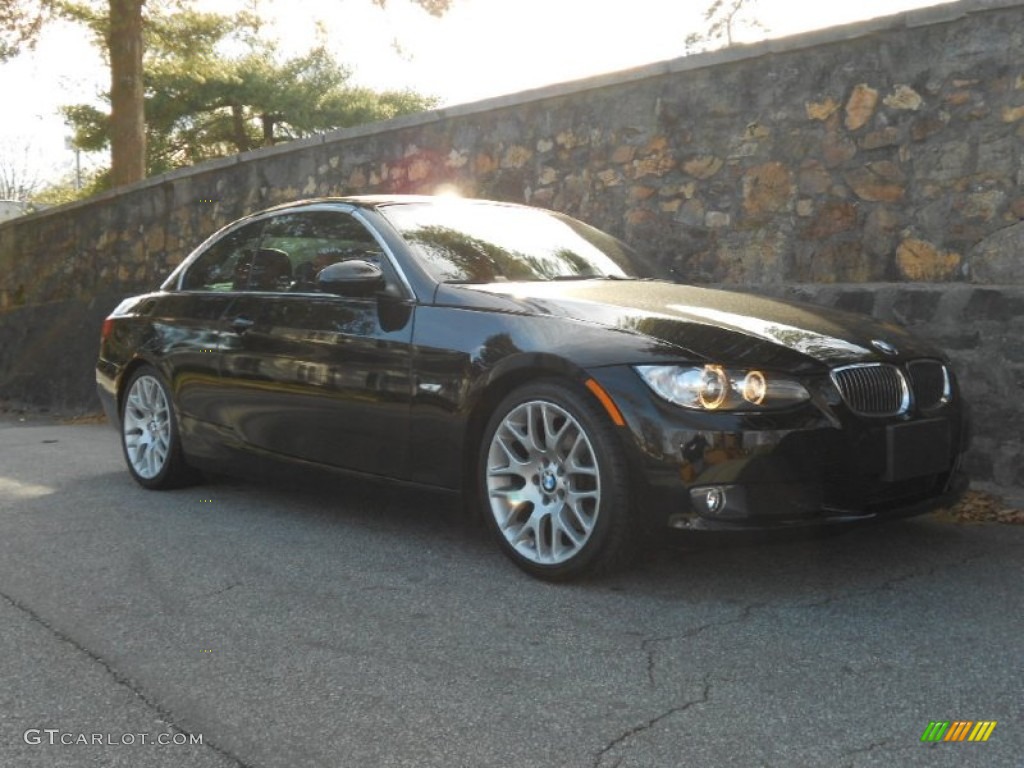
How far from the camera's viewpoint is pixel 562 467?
4.06m

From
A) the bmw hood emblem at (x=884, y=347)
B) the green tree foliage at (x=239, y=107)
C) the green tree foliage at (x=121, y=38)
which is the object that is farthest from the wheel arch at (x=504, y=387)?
the green tree foliage at (x=239, y=107)

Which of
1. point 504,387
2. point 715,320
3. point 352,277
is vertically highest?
point 352,277

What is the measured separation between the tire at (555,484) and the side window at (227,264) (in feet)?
7.01

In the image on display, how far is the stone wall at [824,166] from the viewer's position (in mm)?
6074

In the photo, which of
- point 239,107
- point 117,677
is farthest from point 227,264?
point 239,107

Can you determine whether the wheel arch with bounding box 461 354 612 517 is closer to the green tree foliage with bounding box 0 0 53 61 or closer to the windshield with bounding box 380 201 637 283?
the windshield with bounding box 380 201 637 283

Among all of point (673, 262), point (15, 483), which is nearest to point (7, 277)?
point (15, 483)

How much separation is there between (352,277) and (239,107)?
31673mm

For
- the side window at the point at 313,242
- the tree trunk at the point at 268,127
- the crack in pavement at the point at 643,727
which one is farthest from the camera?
the tree trunk at the point at 268,127

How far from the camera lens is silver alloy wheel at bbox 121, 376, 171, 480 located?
619cm

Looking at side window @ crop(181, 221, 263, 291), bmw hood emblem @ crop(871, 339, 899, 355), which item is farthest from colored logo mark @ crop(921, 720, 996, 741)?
side window @ crop(181, 221, 263, 291)

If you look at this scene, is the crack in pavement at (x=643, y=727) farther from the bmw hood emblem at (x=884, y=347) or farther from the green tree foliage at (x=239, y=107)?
the green tree foliage at (x=239, y=107)

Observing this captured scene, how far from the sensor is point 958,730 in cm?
272

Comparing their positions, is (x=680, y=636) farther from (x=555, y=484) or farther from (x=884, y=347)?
(x=884, y=347)
